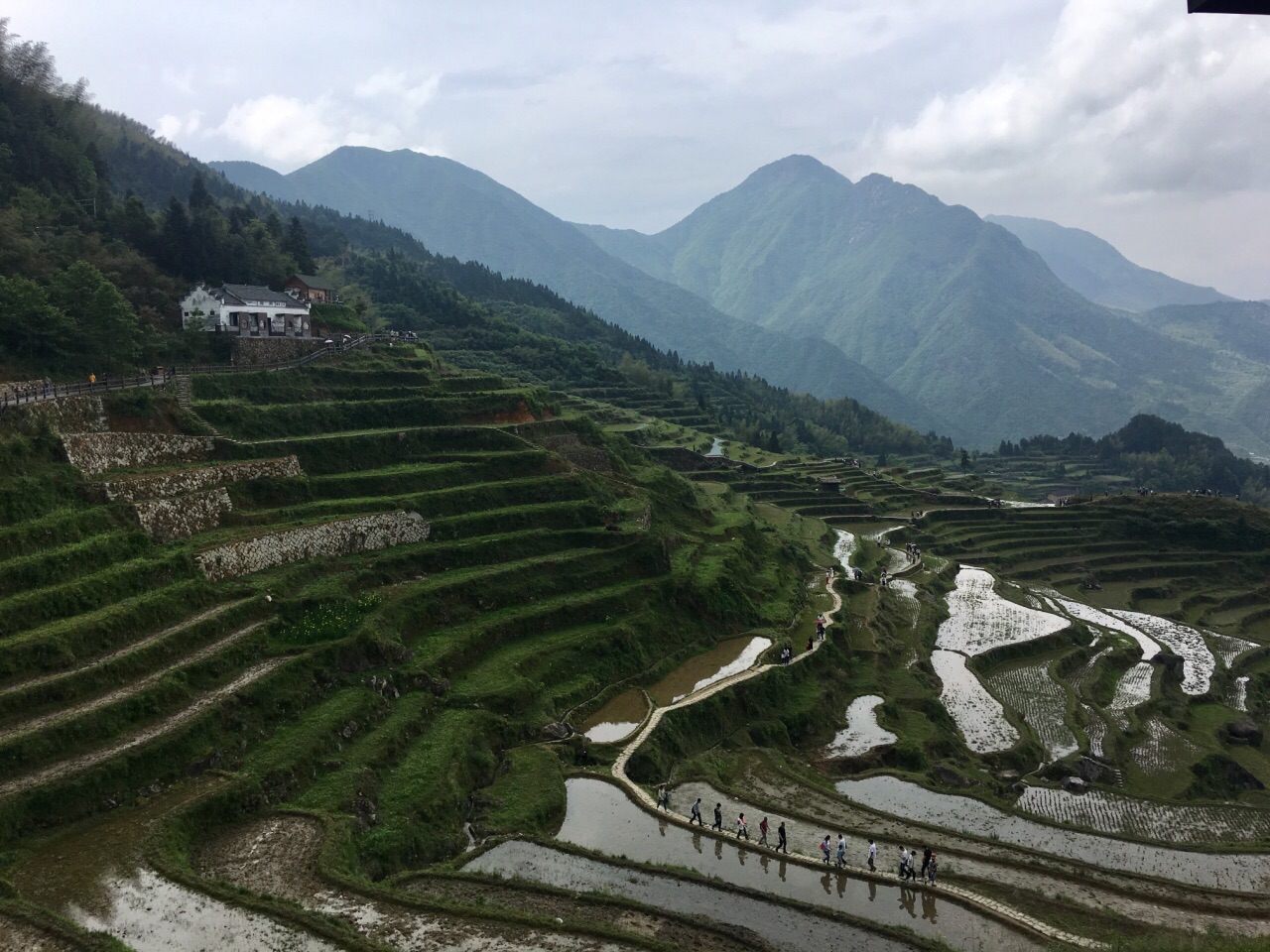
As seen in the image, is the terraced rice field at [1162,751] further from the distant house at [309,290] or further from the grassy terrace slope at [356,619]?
the distant house at [309,290]

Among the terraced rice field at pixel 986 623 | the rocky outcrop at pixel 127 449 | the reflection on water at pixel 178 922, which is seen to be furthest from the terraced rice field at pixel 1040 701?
the rocky outcrop at pixel 127 449

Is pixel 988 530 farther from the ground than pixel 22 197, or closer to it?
closer to it

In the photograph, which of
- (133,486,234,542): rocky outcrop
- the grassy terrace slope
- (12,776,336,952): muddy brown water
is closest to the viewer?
(12,776,336,952): muddy brown water

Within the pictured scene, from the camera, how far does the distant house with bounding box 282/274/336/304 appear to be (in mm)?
66562

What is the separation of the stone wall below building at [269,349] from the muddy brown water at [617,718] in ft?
102

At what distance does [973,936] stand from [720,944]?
576 centimetres

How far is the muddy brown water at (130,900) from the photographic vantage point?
1658cm

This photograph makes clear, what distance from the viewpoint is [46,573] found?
2602 centimetres

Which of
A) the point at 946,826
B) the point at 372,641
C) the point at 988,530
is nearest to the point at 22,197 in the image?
the point at 372,641

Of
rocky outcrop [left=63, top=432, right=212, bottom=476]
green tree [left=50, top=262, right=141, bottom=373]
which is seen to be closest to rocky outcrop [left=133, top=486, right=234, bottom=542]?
rocky outcrop [left=63, top=432, right=212, bottom=476]

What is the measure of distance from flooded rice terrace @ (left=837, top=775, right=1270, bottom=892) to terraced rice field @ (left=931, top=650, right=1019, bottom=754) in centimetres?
816

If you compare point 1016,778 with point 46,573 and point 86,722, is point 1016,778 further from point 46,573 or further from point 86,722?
point 46,573

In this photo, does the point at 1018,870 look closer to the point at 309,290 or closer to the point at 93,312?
the point at 93,312

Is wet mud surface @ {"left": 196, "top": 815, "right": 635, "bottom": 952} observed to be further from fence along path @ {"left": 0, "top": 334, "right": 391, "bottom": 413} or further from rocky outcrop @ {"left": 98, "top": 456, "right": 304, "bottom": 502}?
fence along path @ {"left": 0, "top": 334, "right": 391, "bottom": 413}
